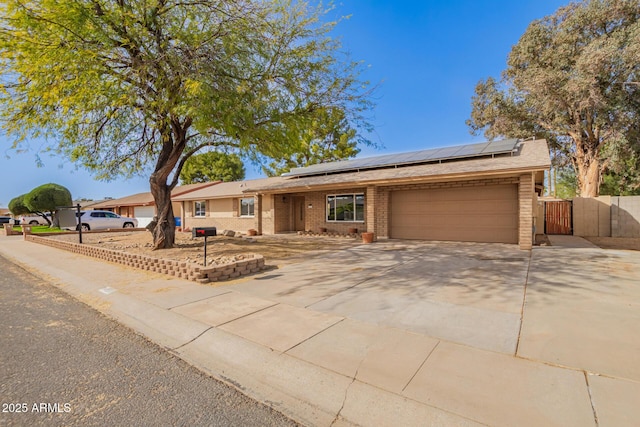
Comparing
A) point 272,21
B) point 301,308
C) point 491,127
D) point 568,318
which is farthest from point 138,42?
point 491,127

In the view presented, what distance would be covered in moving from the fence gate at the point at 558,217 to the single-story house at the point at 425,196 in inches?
100

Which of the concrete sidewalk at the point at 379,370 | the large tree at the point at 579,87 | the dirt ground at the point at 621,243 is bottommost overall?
the concrete sidewalk at the point at 379,370

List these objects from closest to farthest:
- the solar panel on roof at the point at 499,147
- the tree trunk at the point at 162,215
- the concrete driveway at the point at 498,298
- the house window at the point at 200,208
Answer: the concrete driveway at the point at 498,298, the tree trunk at the point at 162,215, the solar panel on roof at the point at 499,147, the house window at the point at 200,208

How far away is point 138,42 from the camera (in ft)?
28.2

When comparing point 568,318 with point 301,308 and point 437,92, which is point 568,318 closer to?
point 301,308

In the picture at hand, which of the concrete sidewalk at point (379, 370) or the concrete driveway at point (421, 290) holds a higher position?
the concrete driveway at point (421, 290)

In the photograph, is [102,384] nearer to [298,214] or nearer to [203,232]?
[203,232]

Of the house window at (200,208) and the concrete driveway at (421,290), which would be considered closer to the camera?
the concrete driveway at (421,290)

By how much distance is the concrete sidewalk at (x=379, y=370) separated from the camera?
96.2 inches

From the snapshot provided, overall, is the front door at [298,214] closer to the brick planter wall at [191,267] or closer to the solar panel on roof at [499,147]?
the solar panel on roof at [499,147]

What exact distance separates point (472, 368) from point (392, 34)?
12441 millimetres

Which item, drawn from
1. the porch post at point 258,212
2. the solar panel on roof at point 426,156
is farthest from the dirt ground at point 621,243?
the porch post at point 258,212

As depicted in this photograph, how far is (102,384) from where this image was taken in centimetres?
300

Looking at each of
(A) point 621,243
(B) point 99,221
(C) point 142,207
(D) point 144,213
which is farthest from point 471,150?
(C) point 142,207
